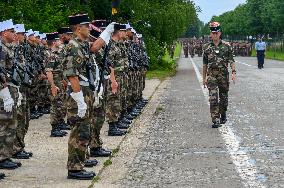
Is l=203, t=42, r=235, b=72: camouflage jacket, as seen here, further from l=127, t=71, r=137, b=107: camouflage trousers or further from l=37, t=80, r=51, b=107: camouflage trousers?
l=37, t=80, r=51, b=107: camouflage trousers

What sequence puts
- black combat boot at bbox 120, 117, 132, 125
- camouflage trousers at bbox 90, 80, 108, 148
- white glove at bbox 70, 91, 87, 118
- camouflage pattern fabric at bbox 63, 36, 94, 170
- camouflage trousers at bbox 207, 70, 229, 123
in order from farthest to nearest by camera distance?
1. black combat boot at bbox 120, 117, 132, 125
2. camouflage trousers at bbox 207, 70, 229, 123
3. camouflage trousers at bbox 90, 80, 108, 148
4. camouflage pattern fabric at bbox 63, 36, 94, 170
5. white glove at bbox 70, 91, 87, 118

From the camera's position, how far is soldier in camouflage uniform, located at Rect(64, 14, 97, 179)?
7.13m

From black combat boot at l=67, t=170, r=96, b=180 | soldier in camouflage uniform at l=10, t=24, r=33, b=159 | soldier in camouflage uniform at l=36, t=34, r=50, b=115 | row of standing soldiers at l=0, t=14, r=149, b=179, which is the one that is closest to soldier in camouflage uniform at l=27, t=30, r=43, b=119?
soldier in camouflage uniform at l=36, t=34, r=50, b=115

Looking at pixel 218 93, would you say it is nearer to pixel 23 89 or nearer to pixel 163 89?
pixel 23 89

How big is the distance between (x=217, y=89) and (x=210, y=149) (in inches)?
113

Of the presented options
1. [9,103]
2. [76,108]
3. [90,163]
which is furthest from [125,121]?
[76,108]

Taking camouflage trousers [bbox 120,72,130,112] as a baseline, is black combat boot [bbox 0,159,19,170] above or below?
below

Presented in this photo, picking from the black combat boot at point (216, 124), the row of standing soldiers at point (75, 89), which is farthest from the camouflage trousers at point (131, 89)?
the black combat boot at point (216, 124)

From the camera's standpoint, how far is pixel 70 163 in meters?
7.48

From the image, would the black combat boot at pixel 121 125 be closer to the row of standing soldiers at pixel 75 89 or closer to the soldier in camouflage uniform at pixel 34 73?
the row of standing soldiers at pixel 75 89

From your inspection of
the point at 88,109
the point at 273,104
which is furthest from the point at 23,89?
the point at 273,104

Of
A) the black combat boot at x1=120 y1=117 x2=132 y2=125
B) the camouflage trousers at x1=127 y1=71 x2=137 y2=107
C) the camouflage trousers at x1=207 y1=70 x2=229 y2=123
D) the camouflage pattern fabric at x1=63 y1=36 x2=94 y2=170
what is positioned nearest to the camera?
the camouflage pattern fabric at x1=63 y1=36 x2=94 y2=170

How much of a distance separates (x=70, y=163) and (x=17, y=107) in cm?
140

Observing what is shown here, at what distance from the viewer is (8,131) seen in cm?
808
